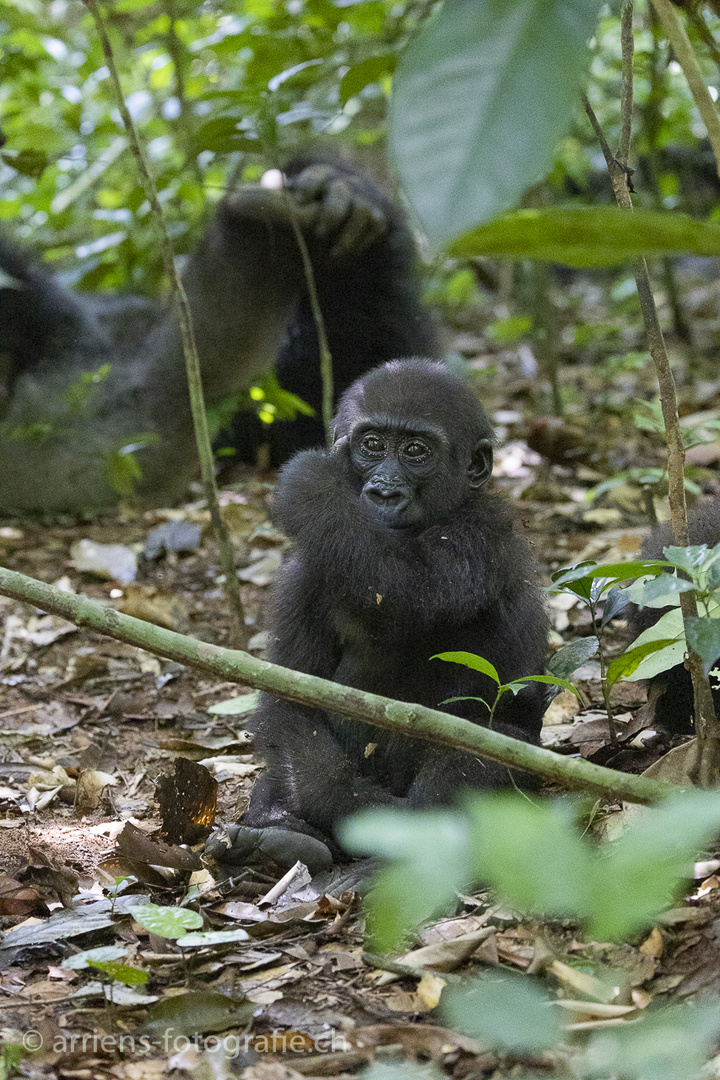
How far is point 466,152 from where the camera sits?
0.95 metres

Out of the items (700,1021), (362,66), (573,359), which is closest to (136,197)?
(362,66)

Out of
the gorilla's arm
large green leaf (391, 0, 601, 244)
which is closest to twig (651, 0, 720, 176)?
large green leaf (391, 0, 601, 244)

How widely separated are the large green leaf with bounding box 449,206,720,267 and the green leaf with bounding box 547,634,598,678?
3.63 feet

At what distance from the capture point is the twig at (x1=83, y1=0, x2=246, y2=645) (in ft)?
8.07

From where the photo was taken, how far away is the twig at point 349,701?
143cm

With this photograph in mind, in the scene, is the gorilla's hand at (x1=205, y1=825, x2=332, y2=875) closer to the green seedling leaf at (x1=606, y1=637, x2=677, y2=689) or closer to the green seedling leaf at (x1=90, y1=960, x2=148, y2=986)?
the green seedling leaf at (x1=90, y1=960, x2=148, y2=986)

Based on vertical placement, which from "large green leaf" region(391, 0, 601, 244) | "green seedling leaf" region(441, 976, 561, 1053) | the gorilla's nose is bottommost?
"green seedling leaf" region(441, 976, 561, 1053)

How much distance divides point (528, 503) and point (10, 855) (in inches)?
96.8

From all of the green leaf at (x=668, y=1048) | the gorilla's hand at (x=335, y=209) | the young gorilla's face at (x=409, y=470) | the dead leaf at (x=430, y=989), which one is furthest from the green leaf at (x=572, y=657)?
the gorilla's hand at (x=335, y=209)

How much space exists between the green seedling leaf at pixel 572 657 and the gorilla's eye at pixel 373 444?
0.57m

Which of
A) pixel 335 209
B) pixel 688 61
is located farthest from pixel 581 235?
pixel 335 209

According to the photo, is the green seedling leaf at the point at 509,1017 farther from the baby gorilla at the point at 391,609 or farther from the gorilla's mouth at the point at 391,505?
the gorilla's mouth at the point at 391,505

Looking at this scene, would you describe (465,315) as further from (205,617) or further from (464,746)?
(464,746)

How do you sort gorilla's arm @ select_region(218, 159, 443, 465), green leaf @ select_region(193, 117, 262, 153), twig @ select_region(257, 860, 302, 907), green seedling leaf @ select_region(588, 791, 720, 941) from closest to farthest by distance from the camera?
green seedling leaf @ select_region(588, 791, 720, 941) < twig @ select_region(257, 860, 302, 907) < green leaf @ select_region(193, 117, 262, 153) < gorilla's arm @ select_region(218, 159, 443, 465)
